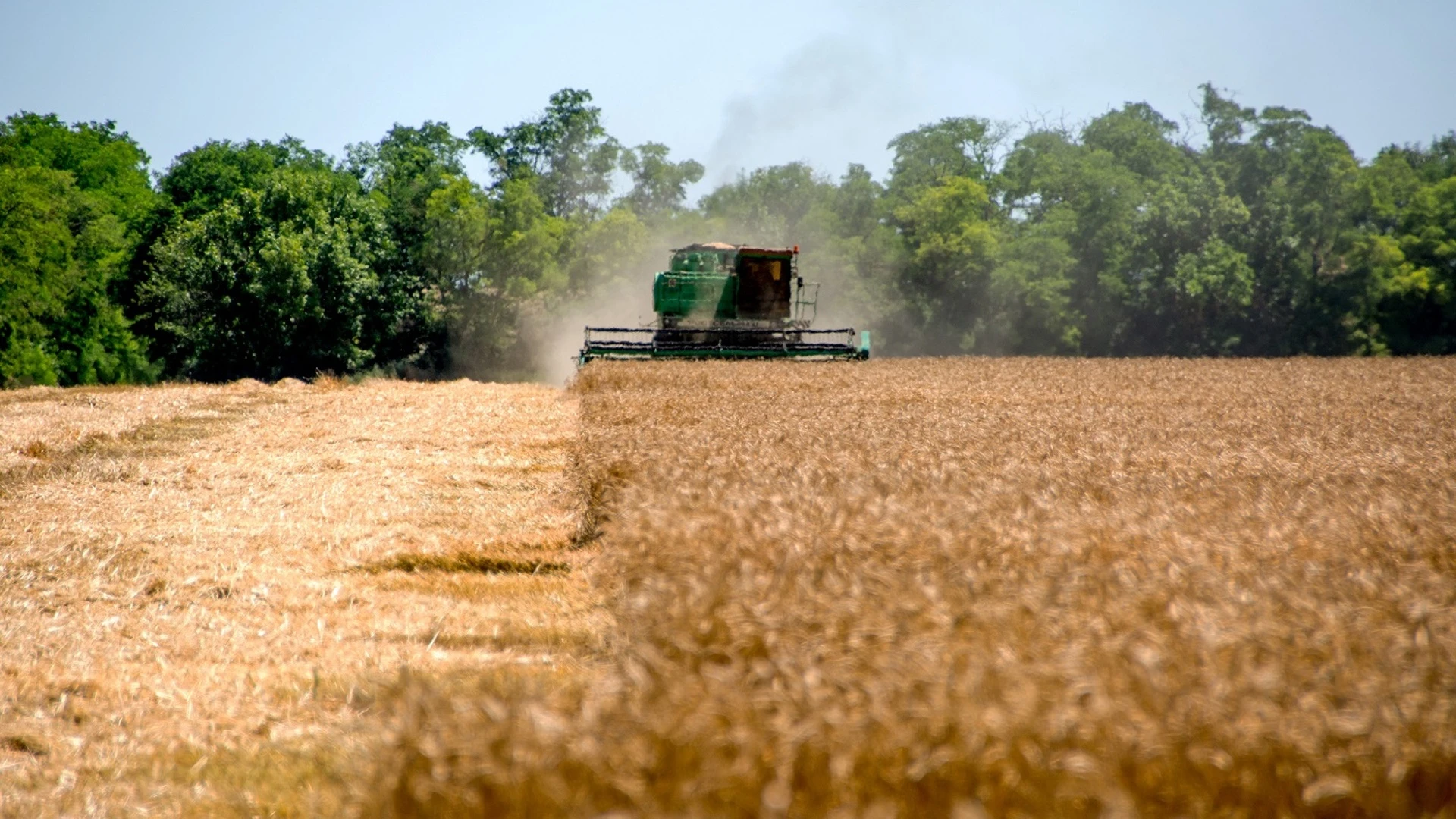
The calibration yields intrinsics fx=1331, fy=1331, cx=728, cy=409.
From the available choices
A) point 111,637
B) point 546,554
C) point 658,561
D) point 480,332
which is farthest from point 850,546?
point 480,332

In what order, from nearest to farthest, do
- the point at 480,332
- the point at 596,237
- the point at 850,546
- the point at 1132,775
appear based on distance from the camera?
the point at 1132,775
the point at 850,546
the point at 480,332
the point at 596,237

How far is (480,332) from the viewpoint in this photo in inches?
2591

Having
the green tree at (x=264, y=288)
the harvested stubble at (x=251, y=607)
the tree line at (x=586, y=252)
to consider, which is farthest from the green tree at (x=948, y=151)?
the harvested stubble at (x=251, y=607)

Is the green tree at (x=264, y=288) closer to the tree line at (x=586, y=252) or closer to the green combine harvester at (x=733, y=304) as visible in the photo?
the tree line at (x=586, y=252)

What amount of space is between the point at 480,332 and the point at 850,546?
63.2 m

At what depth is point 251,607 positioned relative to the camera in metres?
6.89

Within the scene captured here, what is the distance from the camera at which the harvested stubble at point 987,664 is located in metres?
2.48

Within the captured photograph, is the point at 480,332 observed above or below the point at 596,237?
below

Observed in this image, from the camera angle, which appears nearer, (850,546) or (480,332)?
(850,546)

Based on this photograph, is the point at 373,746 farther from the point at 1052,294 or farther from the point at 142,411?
the point at 1052,294

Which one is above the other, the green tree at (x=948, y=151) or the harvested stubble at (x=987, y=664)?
the green tree at (x=948, y=151)

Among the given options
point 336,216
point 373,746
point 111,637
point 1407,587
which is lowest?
point 111,637

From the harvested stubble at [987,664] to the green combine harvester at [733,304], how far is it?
25.9 metres

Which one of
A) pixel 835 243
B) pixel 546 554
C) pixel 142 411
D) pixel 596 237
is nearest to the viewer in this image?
pixel 546 554
